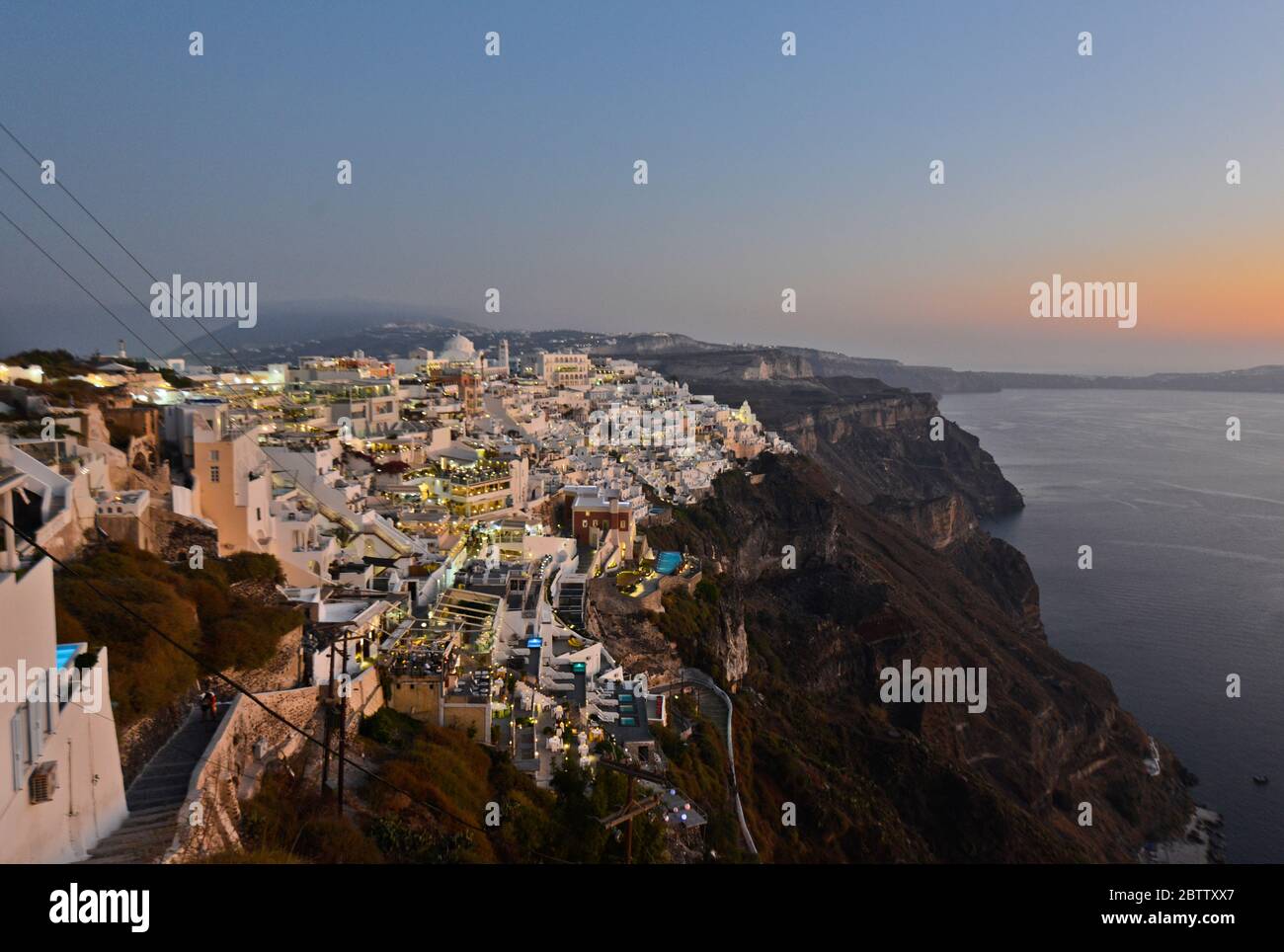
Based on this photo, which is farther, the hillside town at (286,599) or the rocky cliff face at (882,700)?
the rocky cliff face at (882,700)

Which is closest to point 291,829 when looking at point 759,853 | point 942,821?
point 759,853

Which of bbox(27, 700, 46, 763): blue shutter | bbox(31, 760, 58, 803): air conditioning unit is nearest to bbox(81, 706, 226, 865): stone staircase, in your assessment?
bbox(31, 760, 58, 803): air conditioning unit

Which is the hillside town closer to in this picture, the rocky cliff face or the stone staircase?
the stone staircase
